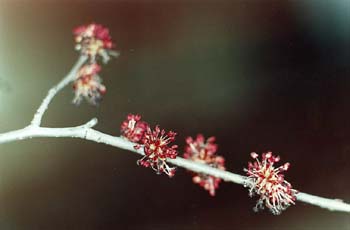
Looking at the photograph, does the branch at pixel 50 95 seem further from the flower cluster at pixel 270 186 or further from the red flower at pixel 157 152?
the flower cluster at pixel 270 186

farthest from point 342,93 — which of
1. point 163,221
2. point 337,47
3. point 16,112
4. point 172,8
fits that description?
point 16,112

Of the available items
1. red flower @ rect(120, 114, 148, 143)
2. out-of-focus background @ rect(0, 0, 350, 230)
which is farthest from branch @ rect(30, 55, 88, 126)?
out-of-focus background @ rect(0, 0, 350, 230)

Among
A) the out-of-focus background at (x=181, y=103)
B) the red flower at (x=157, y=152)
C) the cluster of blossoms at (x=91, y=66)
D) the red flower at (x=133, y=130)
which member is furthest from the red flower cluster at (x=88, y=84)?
the out-of-focus background at (x=181, y=103)

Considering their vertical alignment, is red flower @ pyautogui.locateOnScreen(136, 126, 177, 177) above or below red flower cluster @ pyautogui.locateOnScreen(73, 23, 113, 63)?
below

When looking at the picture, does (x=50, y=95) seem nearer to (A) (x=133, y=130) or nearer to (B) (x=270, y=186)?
Result: (A) (x=133, y=130)

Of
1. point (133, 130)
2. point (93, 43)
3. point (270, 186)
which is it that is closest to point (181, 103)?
point (93, 43)

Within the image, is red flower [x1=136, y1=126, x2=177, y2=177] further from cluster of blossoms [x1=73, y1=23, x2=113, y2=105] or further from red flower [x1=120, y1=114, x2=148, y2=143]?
cluster of blossoms [x1=73, y1=23, x2=113, y2=105]

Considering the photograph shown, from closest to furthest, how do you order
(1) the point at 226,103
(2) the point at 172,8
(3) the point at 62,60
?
(3) the point at 62,60 < (2) the point at 172,8 < (1) the point at 226,103

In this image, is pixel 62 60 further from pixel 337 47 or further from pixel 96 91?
pixel 337 47
